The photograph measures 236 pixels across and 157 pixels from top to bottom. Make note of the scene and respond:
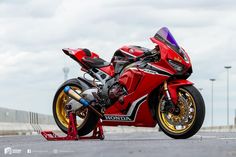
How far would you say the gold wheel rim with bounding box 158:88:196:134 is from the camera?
1332 cm

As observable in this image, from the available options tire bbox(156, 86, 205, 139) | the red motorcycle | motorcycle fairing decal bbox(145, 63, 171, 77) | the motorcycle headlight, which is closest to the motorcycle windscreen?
the red motorcycle

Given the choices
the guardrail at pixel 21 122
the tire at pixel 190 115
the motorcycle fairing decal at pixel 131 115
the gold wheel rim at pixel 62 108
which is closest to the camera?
the tire at pixel 190 115

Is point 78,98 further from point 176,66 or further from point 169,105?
point 176,66

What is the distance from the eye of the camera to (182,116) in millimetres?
13430

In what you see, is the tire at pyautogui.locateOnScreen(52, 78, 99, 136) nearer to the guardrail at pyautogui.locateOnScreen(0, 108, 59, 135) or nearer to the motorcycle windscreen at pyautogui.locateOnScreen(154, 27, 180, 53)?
the motorcycle windscreen at pyautogui.locateOnScreen(154, 27, 180, 53)

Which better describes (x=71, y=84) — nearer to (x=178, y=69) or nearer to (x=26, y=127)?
(x=178, y=69)

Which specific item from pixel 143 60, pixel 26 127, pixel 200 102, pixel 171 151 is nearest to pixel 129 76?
pixel 143 60

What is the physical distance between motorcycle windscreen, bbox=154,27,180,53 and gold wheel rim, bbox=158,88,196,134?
0.84 m

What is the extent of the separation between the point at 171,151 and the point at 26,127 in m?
18.1

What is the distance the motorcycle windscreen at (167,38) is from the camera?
13752mm

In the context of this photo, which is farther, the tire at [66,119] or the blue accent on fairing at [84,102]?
the tire at [66,119]

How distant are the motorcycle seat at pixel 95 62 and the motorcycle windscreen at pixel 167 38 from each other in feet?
4.36

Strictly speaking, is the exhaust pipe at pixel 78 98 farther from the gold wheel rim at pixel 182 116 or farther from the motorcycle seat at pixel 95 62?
the gold wheel rim at pixel 182 116

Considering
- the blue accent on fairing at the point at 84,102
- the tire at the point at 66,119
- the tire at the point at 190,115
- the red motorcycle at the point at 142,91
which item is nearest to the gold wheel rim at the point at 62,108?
the tire at the point at 66,119
